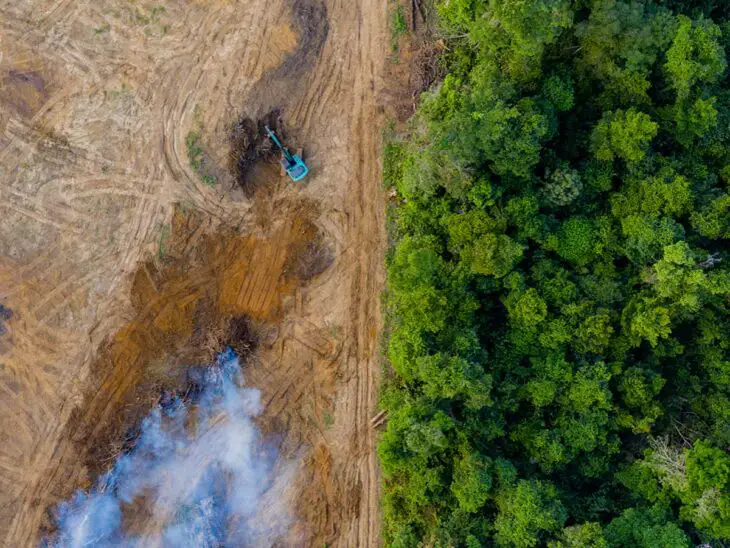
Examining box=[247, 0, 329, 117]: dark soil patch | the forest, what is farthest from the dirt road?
the forest

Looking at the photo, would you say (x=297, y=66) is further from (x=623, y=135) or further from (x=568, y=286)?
(x=568, y=286)

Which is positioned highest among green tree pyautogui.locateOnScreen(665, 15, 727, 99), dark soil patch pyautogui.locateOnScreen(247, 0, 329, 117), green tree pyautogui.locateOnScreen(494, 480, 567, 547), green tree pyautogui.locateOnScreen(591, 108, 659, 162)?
dark soil patch pyautogui.locateOnScreen(247, 0, 329, 117)

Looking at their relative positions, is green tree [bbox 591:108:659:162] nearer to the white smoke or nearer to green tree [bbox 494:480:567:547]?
green tree [bbox 494:480:567:547]

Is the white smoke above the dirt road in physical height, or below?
below

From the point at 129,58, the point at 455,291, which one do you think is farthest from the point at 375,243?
the point at 129,58

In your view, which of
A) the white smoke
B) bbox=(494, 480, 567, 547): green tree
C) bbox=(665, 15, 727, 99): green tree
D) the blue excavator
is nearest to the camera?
bbox=(494, 480, 567, 547): green tree

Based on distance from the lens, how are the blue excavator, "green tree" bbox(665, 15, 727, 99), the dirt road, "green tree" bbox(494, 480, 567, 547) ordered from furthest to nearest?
1. the blue excavator
2. the dirt road
3. "green tree" bbox(665, 15, 727, 99)
4. "green tree" bbox(494, 480, 567, 547)

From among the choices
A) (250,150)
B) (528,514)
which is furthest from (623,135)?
(250,150)

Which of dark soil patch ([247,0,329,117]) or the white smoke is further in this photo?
dark soil patch ([247,0,329,117])
